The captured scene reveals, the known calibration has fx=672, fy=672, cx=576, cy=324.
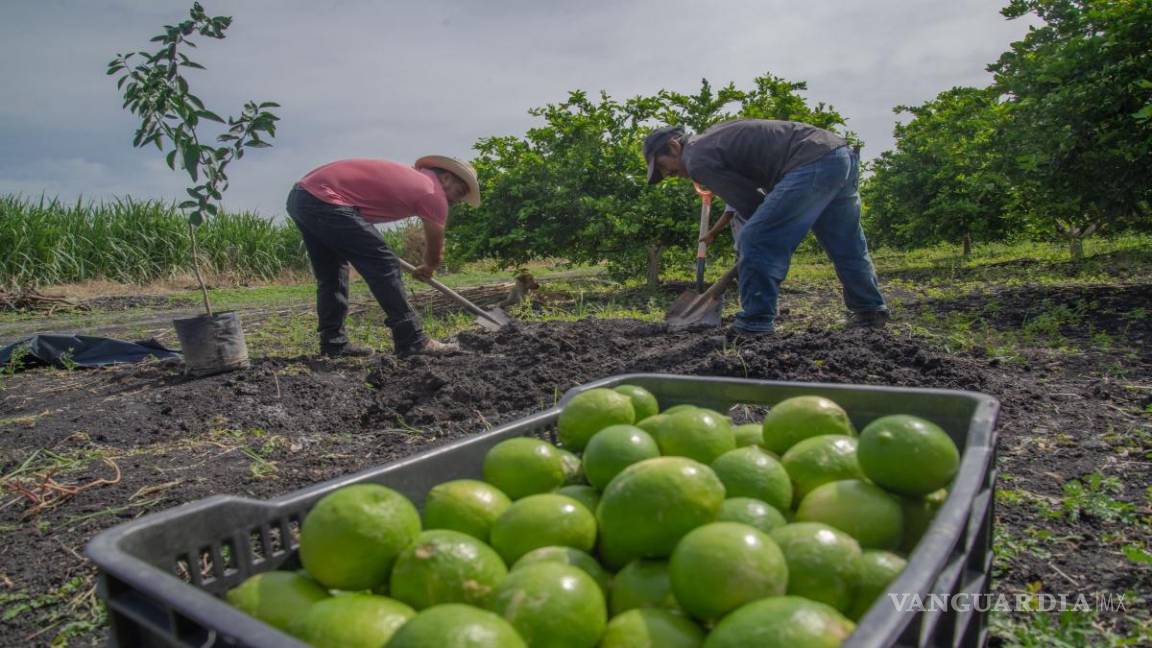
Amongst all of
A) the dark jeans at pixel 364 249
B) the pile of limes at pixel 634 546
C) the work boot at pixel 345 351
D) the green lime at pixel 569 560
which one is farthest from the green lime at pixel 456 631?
the work boot at pixel 345 351

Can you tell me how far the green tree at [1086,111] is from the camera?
5.32 meters

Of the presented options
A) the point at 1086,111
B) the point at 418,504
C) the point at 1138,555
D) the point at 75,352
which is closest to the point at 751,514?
the point at 418,504

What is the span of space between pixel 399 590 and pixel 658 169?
4.82 metres

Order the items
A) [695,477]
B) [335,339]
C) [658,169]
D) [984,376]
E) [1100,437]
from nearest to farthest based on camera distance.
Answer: [695,477], [1100,437], [984,376], [658,169], [335,339]

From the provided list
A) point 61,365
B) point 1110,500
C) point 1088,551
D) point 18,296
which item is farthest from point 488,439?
point 18,296

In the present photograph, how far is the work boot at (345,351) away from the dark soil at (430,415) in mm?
347

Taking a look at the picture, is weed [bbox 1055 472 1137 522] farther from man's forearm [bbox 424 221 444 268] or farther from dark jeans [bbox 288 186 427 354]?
man's forearm [bbox 424 221 444 268]

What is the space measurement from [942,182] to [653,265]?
630 cm

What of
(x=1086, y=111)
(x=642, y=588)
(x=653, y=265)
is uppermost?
(x=1086, y=111)

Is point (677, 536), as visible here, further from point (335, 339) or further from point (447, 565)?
point (335, 339)

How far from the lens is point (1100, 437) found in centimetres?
277

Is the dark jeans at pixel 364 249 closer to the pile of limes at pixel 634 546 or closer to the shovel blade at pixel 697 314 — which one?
the shovel blade at pixel 697 314

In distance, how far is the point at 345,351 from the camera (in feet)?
19.1

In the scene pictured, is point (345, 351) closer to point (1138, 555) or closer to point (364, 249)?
point (364, 249)
